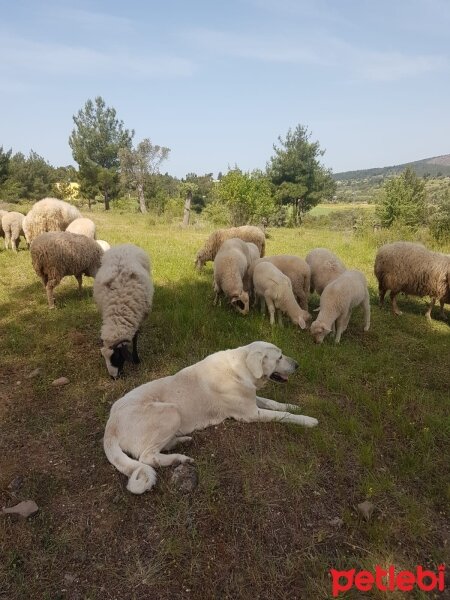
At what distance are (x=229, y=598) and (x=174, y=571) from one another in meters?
0.42

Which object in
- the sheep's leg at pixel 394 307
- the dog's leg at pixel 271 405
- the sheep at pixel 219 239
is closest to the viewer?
Answer: the dog's leg at pixel 271 405

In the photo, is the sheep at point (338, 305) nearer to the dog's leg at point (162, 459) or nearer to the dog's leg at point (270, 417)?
the dog's leg at point (270, 417)

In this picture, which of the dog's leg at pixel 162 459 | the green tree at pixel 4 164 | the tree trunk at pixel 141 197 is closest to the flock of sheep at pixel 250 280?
the dog's leg at pixel 162 459

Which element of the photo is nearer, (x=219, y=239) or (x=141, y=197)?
(x=219, y=239)

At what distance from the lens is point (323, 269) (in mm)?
8086

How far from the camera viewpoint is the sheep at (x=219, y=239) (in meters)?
11.5

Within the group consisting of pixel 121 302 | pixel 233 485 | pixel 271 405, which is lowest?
pixel 233 485

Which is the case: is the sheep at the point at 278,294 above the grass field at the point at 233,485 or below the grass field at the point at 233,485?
above

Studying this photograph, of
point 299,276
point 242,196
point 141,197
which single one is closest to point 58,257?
point 299,276

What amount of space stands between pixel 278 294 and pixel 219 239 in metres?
5.22

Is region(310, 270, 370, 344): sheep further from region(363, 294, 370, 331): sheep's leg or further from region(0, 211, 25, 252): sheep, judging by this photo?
region(0, 211, 25, 252): sheep

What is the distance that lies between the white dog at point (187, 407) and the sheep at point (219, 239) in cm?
752

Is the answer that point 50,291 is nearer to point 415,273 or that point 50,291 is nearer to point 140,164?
point 415,273

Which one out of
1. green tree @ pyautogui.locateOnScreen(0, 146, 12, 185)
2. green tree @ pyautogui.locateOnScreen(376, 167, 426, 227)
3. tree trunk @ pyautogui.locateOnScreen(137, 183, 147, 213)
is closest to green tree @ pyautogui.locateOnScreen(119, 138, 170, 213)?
tree trunk @ pyautogui.locateOnScreen(137, 183, 147, 213)
